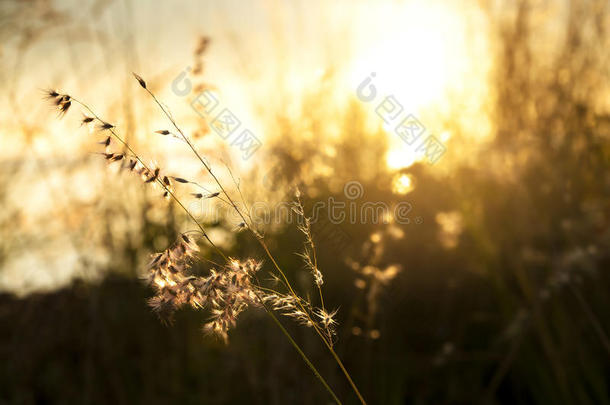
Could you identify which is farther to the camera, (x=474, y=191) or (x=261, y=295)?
(x=474, y=191)

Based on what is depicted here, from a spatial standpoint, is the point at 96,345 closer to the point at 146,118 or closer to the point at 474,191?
the point at 146,118

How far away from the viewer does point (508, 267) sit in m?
2.52

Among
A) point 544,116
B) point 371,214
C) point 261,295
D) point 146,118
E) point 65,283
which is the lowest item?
point 261,295

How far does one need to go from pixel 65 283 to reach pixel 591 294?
2.44m

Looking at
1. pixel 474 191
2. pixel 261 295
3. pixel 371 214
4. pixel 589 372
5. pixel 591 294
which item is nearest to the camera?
pixel 261 295

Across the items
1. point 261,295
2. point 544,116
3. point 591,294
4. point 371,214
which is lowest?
point 261,295

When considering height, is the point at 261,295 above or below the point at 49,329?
below

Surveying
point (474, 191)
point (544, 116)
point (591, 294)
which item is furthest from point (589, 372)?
point (544, 116)

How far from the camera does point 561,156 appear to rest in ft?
8.75

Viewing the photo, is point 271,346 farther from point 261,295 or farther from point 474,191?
point 474,191

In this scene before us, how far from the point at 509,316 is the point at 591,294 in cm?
48

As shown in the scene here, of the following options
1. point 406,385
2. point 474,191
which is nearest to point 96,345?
point 406,385

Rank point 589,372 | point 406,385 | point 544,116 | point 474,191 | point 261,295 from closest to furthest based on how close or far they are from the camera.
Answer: point 261,295
point 589,372
point 406,385
point 474,191
point 544,116

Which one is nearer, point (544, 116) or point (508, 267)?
point (508, 267)
